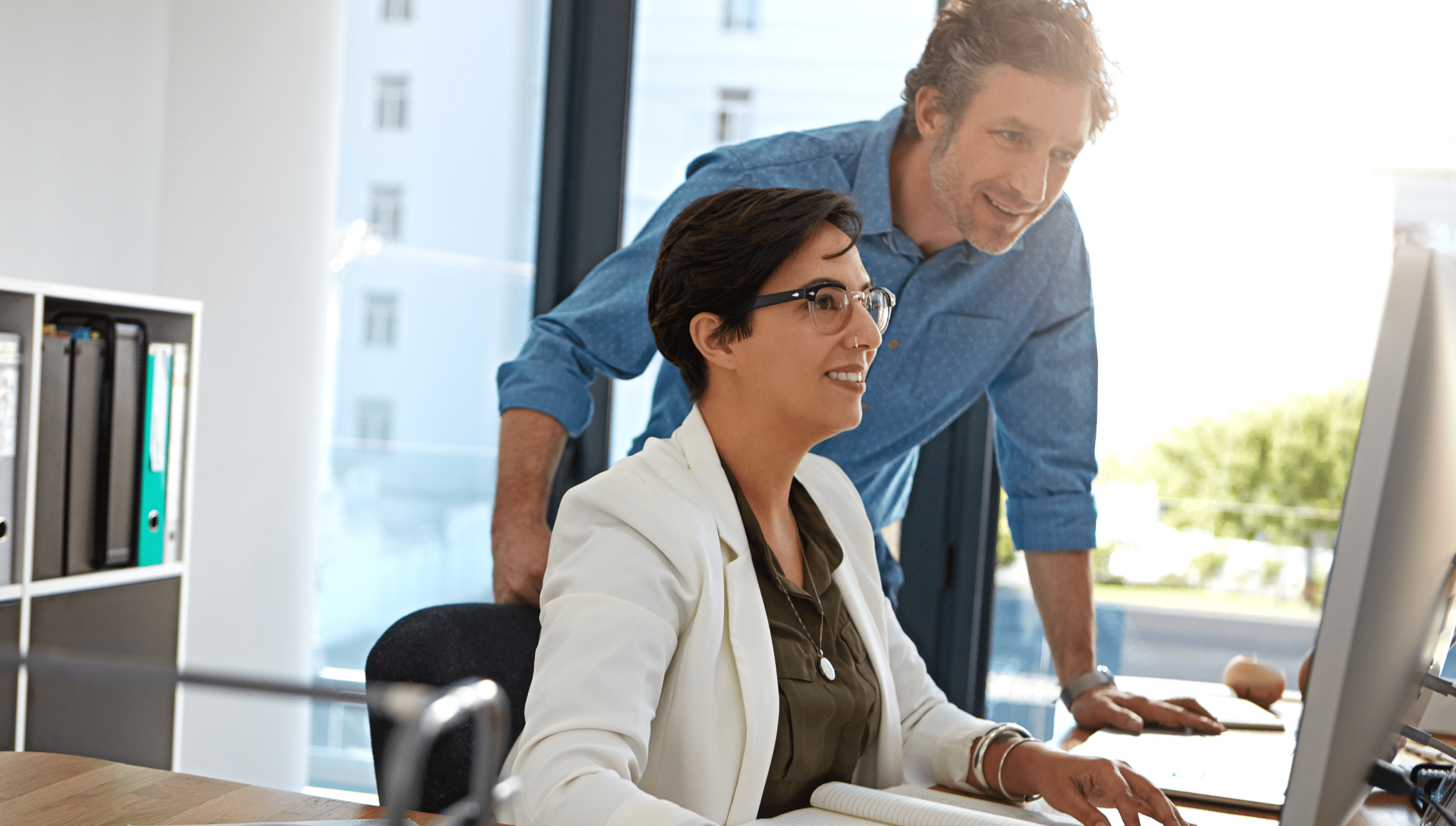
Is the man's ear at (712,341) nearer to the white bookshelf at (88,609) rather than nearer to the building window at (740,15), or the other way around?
the white bookshelf at (88,609)

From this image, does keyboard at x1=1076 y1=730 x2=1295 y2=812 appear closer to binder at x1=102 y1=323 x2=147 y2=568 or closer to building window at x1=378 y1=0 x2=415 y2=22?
binder at x1=102 y1=323 x2=147 y2=568

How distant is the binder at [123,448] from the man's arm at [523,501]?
1066 mm

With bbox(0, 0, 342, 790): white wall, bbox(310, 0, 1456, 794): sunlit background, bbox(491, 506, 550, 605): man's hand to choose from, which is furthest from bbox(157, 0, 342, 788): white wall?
bbox(491, 506, 550, 605): man's hand

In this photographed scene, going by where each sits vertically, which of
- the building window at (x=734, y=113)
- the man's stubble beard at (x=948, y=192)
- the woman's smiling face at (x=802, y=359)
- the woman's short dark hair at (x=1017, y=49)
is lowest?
the woman's smiling face at (x=802, y=359)

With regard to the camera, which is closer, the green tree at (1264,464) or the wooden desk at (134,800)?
the wooden desk at (134,800)

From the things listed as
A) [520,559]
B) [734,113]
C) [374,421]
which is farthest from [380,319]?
[520,559]

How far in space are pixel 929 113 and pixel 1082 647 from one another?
893 millimetres

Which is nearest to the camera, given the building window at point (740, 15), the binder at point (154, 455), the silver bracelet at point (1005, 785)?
the silver bracelet at point (1005, 785)

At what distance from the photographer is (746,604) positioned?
114cm

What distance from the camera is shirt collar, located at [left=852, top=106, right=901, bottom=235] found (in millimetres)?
1779

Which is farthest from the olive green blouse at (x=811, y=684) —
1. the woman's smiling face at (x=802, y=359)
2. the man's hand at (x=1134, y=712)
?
the man's hand at (x=1134, y=712)

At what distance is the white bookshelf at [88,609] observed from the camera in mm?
2072

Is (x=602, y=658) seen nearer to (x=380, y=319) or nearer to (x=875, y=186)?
(x=875, y=186)

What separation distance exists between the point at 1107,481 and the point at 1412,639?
1815mm
